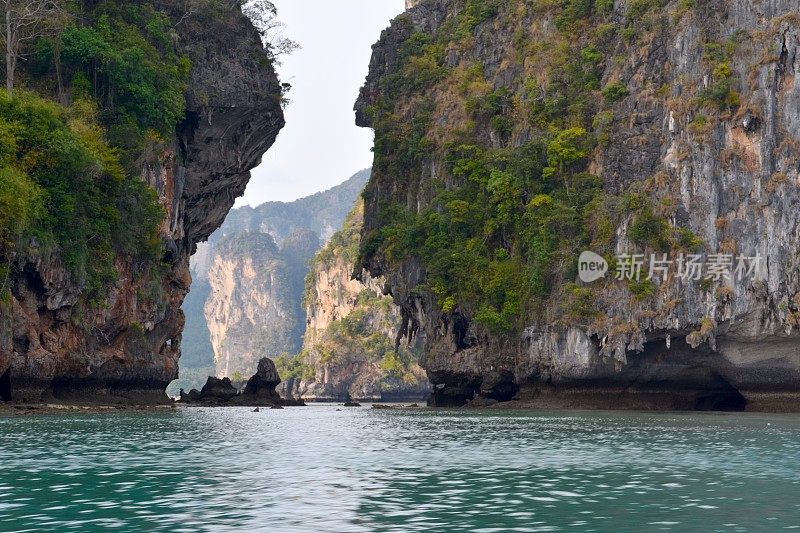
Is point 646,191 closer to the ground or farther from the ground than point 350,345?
farther from the ground

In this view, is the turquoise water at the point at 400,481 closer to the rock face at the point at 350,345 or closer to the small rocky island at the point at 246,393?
the small rocky island at the point at 246,393

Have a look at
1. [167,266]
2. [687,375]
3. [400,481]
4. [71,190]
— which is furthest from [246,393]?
[400,481]

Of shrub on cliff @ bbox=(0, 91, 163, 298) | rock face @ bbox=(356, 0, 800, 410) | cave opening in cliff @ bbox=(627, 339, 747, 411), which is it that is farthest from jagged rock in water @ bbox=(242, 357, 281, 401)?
cave opening in cliff @ bbox=(627, 339, 747, 411)

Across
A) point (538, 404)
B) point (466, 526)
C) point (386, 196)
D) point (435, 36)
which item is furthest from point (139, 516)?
point (435, 36)

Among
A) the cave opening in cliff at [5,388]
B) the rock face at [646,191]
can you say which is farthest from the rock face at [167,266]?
the rock face at [646,191]

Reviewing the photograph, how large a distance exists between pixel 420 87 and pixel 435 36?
5.13 metres

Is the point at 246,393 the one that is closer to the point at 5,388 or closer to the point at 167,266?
the point at 167,266

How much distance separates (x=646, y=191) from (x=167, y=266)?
88.7ft

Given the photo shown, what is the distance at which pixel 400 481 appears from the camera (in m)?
17.6

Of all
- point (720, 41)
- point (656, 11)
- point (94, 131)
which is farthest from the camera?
point (656, 11)

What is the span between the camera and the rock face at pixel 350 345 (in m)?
128

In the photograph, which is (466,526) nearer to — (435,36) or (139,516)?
(139,516)

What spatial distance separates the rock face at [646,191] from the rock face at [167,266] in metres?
11.9

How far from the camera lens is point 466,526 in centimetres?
1276
